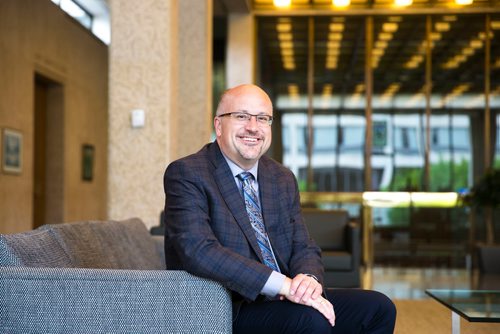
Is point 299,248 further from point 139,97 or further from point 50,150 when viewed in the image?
point 50,150

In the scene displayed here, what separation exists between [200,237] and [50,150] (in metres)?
9.32

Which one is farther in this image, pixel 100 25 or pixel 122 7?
pixel 100 25

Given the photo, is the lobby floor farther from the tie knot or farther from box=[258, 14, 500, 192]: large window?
the tie knot

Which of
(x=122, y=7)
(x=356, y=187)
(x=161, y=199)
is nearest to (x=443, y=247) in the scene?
(x=356, y=187)

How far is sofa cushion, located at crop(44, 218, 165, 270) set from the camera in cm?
302

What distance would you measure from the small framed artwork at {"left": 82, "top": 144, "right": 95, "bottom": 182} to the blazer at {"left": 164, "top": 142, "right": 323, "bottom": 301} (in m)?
9.84

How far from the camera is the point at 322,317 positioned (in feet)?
7.88

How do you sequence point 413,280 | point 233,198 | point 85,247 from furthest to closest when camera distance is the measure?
point 413,280 < point 85,247 < point 233,198

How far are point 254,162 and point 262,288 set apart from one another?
24.5 inches

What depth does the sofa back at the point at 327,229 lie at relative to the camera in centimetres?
755

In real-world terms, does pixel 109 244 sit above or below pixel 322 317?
above

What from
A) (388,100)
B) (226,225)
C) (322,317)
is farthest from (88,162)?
(322,317)

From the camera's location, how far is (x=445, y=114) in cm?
1138

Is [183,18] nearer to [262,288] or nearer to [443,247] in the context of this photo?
[443,247]
